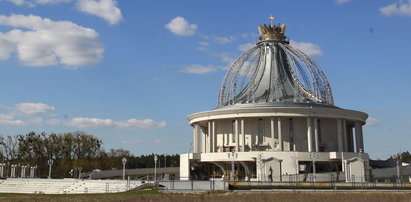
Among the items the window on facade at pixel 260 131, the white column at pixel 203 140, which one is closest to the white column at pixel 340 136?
the window on facade at pixel 260 131

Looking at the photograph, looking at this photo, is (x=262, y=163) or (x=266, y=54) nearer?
(x=262, y=163)

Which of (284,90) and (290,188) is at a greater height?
(284,90)

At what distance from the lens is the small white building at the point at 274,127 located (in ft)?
183

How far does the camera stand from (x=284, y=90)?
66000 mm

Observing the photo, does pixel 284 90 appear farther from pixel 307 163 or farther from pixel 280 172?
pixel 280 172

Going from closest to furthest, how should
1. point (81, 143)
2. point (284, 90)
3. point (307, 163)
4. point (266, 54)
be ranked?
1. point (307, 163)
2. point (284, 90)
3. point (266, 54)
4. point (81, 143)

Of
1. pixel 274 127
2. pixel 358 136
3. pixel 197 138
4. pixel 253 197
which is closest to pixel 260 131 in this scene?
pixel 274 127

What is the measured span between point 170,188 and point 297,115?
30.3 m

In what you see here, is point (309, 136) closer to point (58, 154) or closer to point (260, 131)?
point (260, 131)

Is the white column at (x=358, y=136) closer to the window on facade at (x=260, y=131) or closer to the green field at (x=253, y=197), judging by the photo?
the window on facade at (x=260, y=131)

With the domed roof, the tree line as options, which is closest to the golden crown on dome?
the domed roof

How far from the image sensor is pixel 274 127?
196ft

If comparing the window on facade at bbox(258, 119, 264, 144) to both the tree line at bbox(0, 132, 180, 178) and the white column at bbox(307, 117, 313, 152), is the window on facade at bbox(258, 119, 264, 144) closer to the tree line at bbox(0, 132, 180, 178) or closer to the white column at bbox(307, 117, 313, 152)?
the white column at bbox(307, 117, 313, 152)

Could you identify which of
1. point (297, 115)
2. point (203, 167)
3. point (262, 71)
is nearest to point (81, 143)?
point (203, 167)
